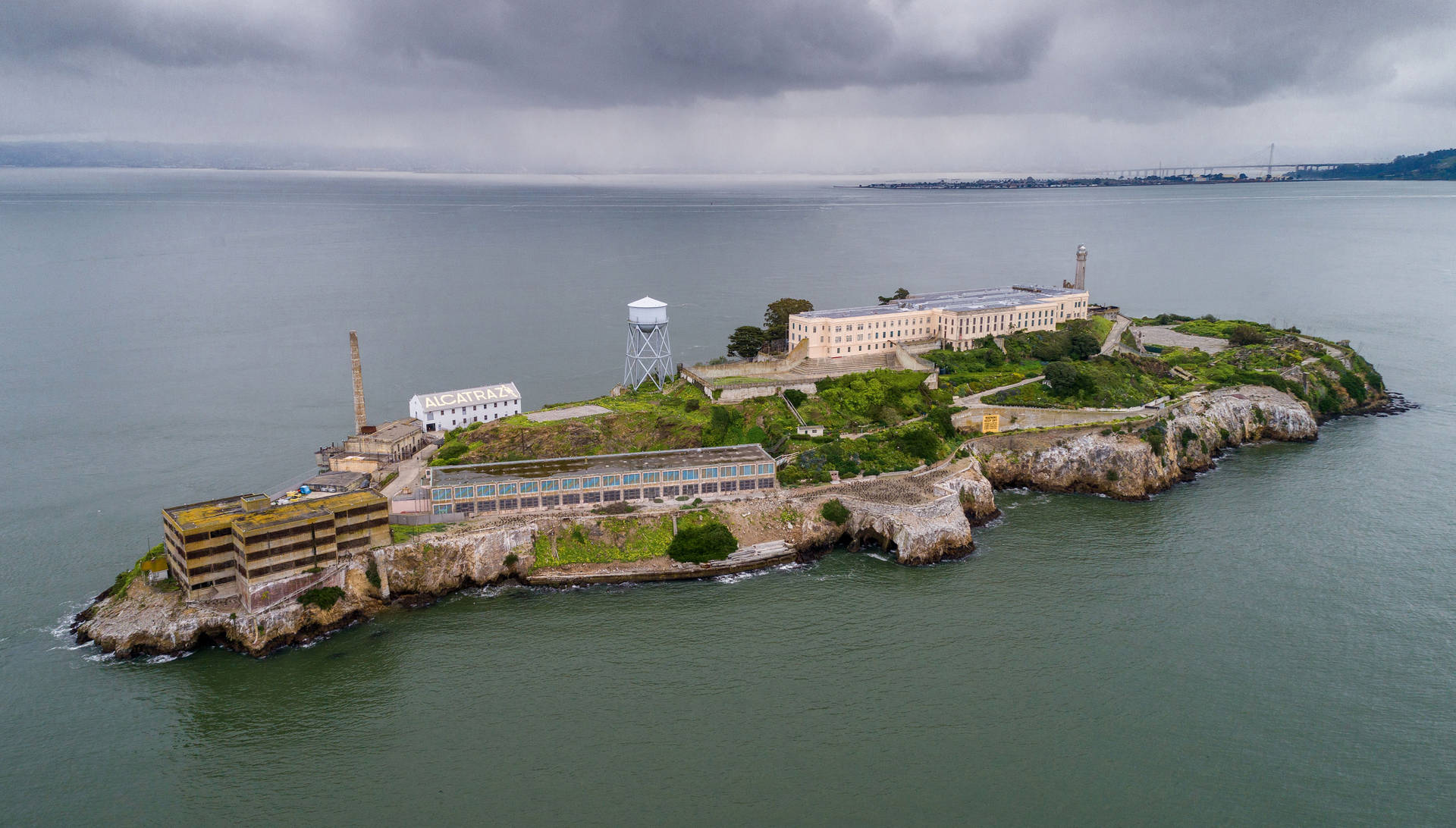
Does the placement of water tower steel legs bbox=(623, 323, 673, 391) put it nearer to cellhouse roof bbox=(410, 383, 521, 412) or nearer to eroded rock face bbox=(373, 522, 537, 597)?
cellhouse roof bbox=(410, 383, 521, 412)

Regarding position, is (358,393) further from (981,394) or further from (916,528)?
(981,394)

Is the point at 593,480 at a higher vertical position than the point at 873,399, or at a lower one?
lower

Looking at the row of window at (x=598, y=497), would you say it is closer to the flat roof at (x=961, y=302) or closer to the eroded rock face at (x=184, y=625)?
the eroded rock face at (x=184, y=625)

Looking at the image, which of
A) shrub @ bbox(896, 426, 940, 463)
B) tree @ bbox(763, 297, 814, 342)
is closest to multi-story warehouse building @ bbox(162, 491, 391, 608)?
shrub @ bbox(896, 426, 940, 463)

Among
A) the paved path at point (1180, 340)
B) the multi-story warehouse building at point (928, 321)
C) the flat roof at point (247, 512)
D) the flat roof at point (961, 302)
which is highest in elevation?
the flat roof at point (961, 302)

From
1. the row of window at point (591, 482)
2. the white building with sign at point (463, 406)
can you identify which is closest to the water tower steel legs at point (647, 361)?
the white building with sign at point (463, 406)

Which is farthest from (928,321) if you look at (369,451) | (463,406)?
(369,451)
